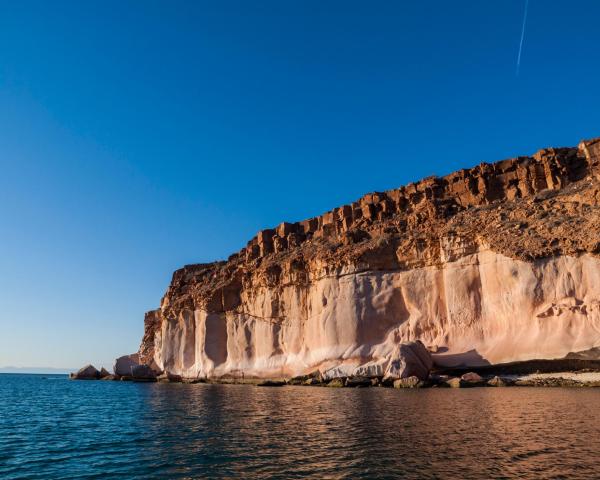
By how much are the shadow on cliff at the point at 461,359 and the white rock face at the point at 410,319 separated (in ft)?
0.29

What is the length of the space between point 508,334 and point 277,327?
24.9 meters

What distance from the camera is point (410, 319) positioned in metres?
41.6

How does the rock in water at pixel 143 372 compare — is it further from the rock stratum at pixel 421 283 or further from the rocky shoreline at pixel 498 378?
the rocky shoreline at pixel 498 378

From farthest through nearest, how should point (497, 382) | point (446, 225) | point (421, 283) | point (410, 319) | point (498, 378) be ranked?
1. point (446, 225)
2. point (421, 283)
3. point (410, 319)
4. point (498, 378)
5. point (497, 382)

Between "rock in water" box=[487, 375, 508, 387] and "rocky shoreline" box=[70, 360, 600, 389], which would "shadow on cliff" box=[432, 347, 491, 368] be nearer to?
"rocky shoreline" box=[70, 360, 600, 389]

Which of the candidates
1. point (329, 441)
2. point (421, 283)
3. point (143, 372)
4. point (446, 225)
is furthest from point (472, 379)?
point (143, 372)

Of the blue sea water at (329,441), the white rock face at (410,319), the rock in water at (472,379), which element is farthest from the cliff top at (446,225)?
the blue sea water at (329,441)

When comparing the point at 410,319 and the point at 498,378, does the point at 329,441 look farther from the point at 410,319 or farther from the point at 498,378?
the point at 410,319

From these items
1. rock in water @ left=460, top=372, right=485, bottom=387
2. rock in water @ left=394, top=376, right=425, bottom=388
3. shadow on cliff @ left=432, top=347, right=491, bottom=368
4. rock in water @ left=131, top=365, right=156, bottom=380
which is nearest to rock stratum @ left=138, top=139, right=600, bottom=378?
shadow on cliff @ left=432, top=347, right=491, bottom=368

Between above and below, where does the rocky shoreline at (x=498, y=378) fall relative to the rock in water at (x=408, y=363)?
below

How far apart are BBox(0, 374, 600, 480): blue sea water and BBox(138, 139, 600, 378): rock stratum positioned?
39.5 feet

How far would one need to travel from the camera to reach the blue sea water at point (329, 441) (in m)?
10.6

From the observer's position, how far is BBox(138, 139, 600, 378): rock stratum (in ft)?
110

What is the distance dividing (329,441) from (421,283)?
99.0ft
